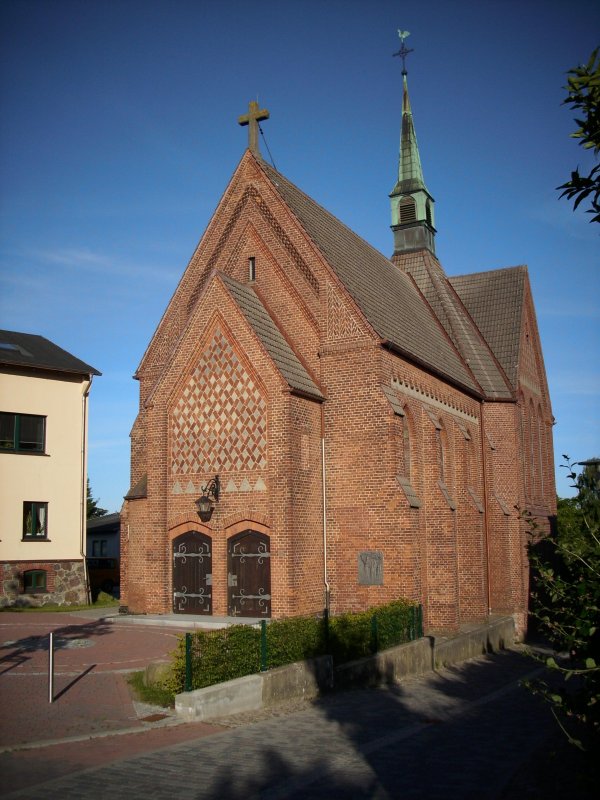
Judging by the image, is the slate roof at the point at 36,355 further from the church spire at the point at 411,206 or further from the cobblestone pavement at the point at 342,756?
the cobblestone pavement at the point at 342,756

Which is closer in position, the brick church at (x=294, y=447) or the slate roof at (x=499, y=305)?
the brick church at (x=294, y=447)

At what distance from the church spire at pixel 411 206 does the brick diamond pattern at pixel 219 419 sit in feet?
54.8

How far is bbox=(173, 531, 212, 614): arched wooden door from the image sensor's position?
19.6 m

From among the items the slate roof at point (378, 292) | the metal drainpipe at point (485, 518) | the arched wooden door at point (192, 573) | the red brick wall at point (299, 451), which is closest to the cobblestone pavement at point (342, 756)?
the red brick wall at point (299, 451)

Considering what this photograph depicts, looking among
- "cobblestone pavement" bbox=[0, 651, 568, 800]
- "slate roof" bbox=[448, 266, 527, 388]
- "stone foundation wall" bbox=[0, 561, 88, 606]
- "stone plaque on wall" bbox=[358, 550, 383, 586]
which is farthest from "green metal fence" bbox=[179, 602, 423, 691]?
"stone foundation wall" bbox=[0, 561, 88, 606]

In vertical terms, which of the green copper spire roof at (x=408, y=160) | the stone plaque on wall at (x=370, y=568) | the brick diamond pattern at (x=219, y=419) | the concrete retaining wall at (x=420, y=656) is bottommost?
the concrete retaining wall at (x=420, y=656)

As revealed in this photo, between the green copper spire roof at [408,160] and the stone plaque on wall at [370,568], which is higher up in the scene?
the green copper spire roof at [408,160]

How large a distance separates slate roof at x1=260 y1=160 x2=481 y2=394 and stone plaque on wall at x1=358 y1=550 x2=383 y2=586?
5.34 metres

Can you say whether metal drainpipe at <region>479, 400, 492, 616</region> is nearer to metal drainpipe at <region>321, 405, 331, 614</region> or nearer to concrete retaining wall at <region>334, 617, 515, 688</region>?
concrete retaining wall at <region>334, 617, 515, 688</region>

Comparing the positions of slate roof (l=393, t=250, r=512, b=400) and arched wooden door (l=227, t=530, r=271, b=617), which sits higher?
slate roof (l=393, t=250, r=512, b=400)

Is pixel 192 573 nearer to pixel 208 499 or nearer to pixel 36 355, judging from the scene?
pixel 208 499

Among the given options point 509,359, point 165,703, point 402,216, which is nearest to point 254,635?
point 165,703

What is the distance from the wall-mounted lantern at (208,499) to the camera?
19.3 m

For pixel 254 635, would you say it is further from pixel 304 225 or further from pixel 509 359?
pixel 509 359
